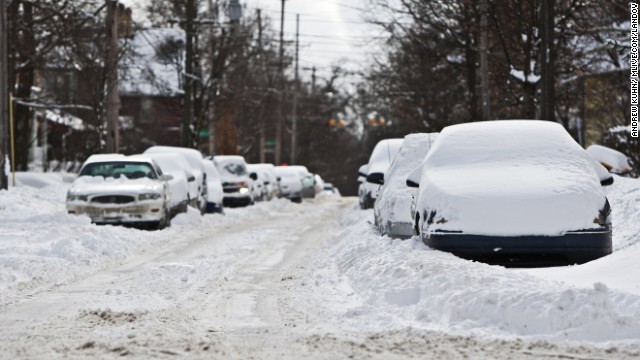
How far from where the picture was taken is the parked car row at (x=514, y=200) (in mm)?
10700

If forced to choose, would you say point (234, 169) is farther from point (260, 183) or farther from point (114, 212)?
point (114, 212)

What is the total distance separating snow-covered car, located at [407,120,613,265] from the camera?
421 inches

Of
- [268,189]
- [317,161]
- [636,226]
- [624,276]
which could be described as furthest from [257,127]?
[624,276]

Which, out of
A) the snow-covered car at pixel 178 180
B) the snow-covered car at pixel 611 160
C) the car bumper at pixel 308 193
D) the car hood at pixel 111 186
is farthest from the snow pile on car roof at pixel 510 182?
the car bumper at pixel 308 193

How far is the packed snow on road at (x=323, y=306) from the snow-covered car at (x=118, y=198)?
20.2 ft

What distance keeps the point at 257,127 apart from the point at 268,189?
109 feet

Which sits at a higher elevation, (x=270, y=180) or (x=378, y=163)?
(x=378, y=163)

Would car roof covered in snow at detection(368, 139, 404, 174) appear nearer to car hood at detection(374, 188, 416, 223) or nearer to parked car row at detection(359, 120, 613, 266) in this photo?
car hood at detection(374, 188, 416, 223)

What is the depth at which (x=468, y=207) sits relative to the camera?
10883 mm

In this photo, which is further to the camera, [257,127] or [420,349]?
[257,127]

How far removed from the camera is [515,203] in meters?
10.8

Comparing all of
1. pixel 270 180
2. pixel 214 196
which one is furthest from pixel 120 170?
pixel 270 180

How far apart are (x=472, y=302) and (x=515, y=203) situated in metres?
2.83

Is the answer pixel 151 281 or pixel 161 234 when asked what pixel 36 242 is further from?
pixel 151 281
